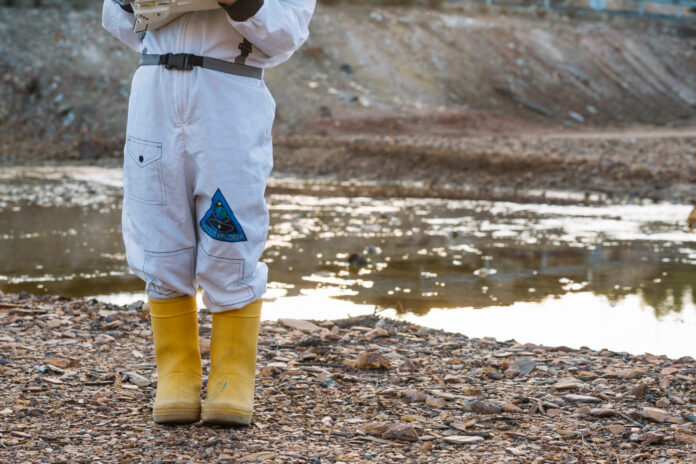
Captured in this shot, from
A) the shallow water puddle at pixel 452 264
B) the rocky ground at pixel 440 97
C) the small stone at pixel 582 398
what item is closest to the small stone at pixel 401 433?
the small stone at pixel 582 398

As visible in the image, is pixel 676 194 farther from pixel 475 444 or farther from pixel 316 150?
pixel 475 444

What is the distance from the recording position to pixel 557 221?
32.0 ft

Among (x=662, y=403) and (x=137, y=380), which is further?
(x=137, y=380)

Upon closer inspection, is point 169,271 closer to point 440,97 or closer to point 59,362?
point 59,362

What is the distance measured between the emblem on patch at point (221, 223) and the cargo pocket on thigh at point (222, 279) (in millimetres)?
75

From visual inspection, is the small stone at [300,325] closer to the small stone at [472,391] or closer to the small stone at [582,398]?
the small stone at [472,391]

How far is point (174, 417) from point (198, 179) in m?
0.83

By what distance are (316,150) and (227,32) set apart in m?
12.6

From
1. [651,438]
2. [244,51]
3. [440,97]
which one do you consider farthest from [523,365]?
[440,97]

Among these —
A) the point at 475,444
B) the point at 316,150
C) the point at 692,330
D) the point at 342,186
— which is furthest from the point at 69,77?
the point at 475,444

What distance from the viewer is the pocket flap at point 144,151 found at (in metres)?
3.02

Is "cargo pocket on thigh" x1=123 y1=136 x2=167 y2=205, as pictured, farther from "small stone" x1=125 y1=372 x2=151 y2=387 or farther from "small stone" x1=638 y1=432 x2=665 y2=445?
"small stone" x1=638 y1=432 x2=665 y2=445

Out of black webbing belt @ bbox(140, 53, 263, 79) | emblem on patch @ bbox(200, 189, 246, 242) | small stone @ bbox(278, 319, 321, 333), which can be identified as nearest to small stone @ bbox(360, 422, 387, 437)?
emblem on patch @ bbox(200, 189, 246, 242)

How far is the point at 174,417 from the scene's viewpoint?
3135 mm
